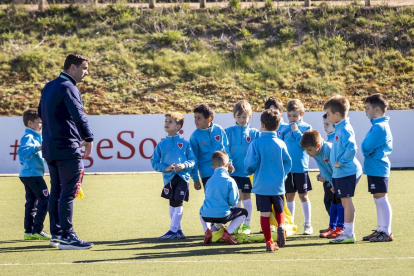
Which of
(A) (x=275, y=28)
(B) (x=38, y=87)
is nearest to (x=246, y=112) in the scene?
(B) (x=38, y=87)

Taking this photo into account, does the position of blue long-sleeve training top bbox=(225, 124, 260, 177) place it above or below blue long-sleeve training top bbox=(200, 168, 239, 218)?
above

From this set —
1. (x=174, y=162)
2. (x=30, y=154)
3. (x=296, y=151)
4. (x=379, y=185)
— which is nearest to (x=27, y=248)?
(x=30, y=154)

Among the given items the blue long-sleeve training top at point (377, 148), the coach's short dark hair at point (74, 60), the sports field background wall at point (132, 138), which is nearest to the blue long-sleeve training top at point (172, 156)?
the coach's short dark hair at point (74, 60)

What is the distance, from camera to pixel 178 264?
6098mm

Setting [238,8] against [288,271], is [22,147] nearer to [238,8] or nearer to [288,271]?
[288,271]

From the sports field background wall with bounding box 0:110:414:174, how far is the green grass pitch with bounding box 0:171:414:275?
6835 millimetres

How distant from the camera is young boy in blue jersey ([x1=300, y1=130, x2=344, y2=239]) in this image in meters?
7.27

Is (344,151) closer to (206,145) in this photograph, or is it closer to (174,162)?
(206,145)

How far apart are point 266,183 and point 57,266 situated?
2295 mm

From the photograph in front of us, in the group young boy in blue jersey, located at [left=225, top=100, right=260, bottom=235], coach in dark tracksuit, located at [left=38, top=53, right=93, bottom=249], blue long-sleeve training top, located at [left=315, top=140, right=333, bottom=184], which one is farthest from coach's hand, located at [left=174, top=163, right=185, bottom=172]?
blue long-sleeve training top, located at [left=315, top=140, right=333, bottom=184]

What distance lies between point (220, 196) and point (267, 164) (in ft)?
2.10

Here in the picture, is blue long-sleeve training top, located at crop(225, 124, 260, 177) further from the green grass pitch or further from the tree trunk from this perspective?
the tree trunk

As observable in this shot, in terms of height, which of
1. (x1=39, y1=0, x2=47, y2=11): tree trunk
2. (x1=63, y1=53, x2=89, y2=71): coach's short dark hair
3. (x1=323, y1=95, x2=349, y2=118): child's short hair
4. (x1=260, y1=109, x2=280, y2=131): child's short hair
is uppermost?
(x1=39, y1=0, x2=47, y2=11): tree trunk

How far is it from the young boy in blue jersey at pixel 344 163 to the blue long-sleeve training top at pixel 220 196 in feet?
3.71
